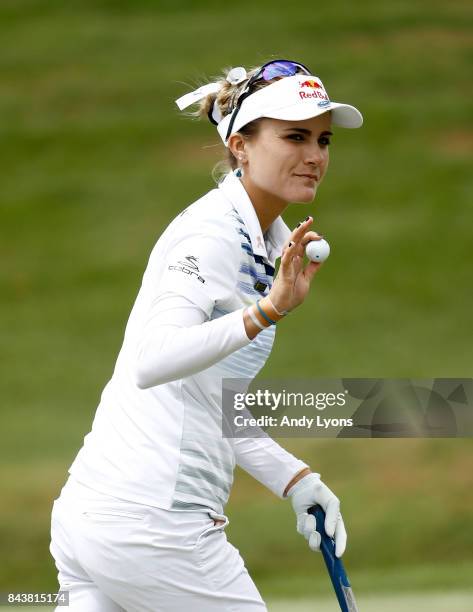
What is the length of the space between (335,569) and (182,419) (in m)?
0.69

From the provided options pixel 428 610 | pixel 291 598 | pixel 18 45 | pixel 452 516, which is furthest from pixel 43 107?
pixel 428 610

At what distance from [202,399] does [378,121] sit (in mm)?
20240

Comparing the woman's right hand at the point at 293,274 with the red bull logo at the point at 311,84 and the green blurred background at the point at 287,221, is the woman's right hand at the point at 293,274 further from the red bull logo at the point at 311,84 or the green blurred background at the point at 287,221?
the green blurred background at the point at 287,221

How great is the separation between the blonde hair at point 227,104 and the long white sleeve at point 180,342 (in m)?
0.65

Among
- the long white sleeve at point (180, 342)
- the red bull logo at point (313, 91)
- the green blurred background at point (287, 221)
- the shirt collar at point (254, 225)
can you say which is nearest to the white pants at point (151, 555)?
the long white sleeve at point (180, 342)

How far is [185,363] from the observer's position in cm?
291

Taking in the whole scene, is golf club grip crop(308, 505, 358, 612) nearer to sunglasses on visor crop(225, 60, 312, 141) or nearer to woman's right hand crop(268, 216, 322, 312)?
woman's right hand crop(268, 216, 322, 312)

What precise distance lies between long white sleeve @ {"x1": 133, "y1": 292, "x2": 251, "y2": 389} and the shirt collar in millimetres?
257

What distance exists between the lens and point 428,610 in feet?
19.8

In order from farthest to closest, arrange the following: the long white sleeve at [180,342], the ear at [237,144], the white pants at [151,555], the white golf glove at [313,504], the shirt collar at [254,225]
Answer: the white golf glove at [313,504] → the ear at [237,144] → the shirt collar at [254,225] → the white pants at [151,555] → the long white sleeve at [180,342]

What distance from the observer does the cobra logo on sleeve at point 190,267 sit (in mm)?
3006

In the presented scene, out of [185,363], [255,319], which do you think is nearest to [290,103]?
[255,319]

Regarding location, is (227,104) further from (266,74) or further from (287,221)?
(287,221)

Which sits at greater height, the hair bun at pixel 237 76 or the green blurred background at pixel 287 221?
the green blurred background at pixel 287 221
